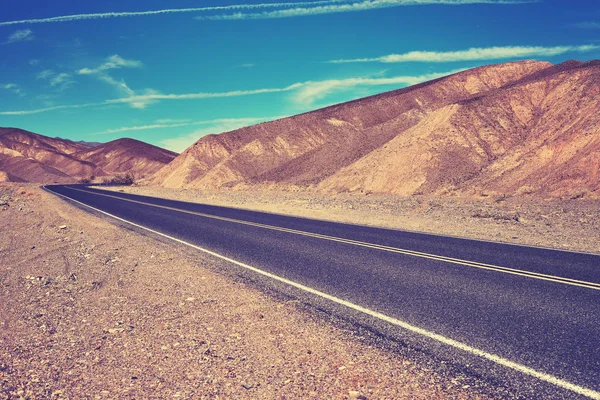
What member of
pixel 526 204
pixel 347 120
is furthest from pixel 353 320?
pixel 347 120

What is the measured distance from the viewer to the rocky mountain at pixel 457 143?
1072 inches

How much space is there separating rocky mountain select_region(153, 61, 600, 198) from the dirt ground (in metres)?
22.6

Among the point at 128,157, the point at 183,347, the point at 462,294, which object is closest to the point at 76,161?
the point at 128,157

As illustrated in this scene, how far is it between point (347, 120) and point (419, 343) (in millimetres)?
63243

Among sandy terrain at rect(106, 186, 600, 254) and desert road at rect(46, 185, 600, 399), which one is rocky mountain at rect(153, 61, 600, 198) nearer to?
sandy terrain at rect(106, 186, 600, 254)

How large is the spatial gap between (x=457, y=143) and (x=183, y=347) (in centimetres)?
3641

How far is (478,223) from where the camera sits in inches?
618

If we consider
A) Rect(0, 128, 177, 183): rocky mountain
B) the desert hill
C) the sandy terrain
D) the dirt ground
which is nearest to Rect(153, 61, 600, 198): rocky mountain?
the sandy terrain

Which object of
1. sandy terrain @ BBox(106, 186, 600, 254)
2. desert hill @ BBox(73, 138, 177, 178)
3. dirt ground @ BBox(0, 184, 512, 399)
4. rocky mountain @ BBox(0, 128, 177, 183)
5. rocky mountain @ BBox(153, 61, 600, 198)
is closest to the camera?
dirt ground @ BBox(0, 184, 512, 399)

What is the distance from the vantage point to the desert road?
3.90 meters

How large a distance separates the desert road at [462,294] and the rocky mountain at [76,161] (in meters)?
139

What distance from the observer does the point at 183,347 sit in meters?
4.44

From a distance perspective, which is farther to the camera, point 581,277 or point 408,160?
point 408,160

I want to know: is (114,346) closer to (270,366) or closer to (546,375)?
(270,366)
